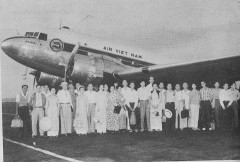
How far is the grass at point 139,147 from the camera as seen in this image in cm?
403

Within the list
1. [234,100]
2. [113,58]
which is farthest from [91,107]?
[234,100]

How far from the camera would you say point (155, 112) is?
16.8ft

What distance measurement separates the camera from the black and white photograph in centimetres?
451

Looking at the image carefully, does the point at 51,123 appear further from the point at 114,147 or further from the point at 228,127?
the point at 228,127

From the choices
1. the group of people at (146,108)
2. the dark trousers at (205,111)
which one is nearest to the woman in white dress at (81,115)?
the group of people at (146,108)

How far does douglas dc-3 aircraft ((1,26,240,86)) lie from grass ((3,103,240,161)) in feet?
3.94

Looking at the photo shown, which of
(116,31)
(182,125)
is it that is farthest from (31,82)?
(182,125)

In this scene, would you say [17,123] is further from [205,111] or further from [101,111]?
[205,111]

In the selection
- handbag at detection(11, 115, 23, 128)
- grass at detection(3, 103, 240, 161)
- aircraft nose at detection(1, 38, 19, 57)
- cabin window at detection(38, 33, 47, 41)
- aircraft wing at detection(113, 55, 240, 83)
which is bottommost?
grass at detection(3, 103, 240, 161)

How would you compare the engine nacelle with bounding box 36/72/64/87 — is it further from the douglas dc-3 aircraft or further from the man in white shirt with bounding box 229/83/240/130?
the man in white shirt with bounding box 229/83/240/130

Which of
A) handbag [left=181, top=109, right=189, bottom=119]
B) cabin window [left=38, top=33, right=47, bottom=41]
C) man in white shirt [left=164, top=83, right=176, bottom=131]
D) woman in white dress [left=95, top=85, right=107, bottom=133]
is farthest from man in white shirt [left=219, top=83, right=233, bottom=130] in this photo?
cabin window [left=38, top=33, right=47, bottom=41]

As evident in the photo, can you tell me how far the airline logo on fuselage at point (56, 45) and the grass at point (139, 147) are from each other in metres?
1.55

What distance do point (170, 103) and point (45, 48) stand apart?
255 centimetres

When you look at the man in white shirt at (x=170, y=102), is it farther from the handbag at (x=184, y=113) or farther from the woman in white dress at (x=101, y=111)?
the woman in white dress at (x=101, y=111)
